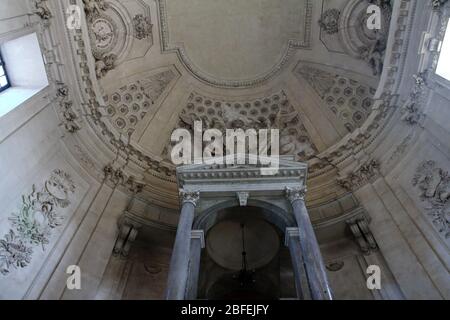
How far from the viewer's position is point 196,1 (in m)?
16.7

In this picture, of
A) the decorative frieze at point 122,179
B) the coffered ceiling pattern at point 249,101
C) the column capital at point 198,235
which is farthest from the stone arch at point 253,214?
the decorative frieze at point 122,179

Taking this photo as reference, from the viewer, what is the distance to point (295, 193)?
30.9 feet

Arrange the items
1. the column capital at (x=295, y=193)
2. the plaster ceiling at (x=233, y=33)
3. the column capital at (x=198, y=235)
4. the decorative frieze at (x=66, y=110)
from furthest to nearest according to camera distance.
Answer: the plaster ceiling at (x=233, y=33) → the decorative frieze at (x=66, y=110) → the column capital at (x=295, y=193) → the column capital at (x=198, y=235)

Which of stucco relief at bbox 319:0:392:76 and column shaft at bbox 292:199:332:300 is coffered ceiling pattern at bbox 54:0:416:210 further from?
column shaft at bbox 292:199:332:300

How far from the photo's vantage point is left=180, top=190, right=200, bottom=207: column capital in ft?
30.9

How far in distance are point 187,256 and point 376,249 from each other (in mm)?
6137

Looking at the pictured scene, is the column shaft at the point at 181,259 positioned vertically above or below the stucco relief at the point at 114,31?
below

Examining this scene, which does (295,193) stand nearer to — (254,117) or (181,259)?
(181,259)

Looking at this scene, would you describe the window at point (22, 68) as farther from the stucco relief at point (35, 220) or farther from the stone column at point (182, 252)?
the stone column at point (182, 252)

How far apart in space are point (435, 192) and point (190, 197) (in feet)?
22.1

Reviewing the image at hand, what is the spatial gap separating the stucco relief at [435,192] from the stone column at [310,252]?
3.69 metres

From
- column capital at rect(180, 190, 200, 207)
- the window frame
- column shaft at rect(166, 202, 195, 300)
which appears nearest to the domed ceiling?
the window frame

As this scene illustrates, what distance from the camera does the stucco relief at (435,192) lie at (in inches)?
376

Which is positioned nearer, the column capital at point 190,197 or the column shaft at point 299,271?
the column shaft at point 299,271
